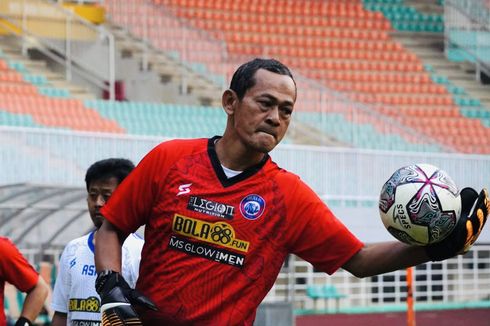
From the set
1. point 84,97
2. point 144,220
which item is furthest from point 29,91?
point 144,220

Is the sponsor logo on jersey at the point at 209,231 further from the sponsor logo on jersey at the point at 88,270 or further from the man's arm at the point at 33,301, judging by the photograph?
the man's arm at the point at 33,301

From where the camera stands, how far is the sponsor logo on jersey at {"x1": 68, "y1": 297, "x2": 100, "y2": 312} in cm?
702

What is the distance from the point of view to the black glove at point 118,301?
4883 mm

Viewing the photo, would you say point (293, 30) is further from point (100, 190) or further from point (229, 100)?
point (229, 100)

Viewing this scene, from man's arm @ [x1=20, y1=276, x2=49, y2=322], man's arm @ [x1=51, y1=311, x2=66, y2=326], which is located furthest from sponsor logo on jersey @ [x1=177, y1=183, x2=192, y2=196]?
man's arm @ [x1=20, y1=276, x2=49, y2=322]

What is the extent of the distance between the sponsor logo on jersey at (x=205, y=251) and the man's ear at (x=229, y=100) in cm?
55

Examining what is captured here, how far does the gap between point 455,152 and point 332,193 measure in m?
4.12

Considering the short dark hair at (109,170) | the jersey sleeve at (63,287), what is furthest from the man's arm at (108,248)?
the jersey sleeve at (63,287)

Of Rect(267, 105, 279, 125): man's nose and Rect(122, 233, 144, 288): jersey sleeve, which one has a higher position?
Rect(267, 105, 279, 125): man's nose

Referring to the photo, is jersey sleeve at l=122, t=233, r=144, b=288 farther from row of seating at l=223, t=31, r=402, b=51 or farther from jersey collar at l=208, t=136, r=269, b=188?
row of seating at l=223, t=31, r=402, b=51

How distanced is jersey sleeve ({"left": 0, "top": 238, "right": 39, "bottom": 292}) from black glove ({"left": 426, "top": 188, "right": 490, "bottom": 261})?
3423 mm

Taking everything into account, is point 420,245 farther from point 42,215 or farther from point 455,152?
point 455,152

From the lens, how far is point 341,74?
25.0m

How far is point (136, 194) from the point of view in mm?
5164
